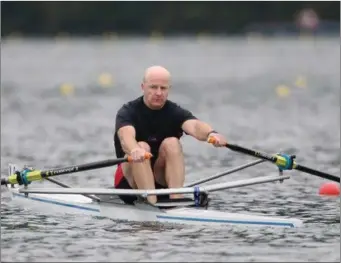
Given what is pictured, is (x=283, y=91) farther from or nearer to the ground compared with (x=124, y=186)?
farther from the ground

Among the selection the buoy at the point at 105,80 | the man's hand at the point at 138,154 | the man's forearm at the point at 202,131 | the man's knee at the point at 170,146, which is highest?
the buoy at the point at 105,80

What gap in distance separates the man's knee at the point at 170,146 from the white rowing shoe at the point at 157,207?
47 centimetres

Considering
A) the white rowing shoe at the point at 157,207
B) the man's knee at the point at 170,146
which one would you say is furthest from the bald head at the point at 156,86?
the white rowing shoe at the point at 157,207

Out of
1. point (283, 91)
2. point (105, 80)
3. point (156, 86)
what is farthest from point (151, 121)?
point (105, 80)

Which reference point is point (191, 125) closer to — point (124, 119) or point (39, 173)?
point (124, 119)

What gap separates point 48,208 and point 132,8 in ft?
235

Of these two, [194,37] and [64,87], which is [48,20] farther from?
[64,87]

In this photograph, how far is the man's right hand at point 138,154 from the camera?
11.7 m

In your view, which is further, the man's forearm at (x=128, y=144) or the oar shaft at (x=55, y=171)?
the oar shaft at (x=55, y=171)

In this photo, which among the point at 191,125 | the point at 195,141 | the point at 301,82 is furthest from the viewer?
the point at 301,82

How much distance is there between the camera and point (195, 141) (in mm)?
20469

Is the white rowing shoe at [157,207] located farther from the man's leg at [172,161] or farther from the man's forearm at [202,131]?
the man's forearm at [202,131]

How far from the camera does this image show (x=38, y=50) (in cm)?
6519

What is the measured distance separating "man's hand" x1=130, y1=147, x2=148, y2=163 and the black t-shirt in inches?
25.0
